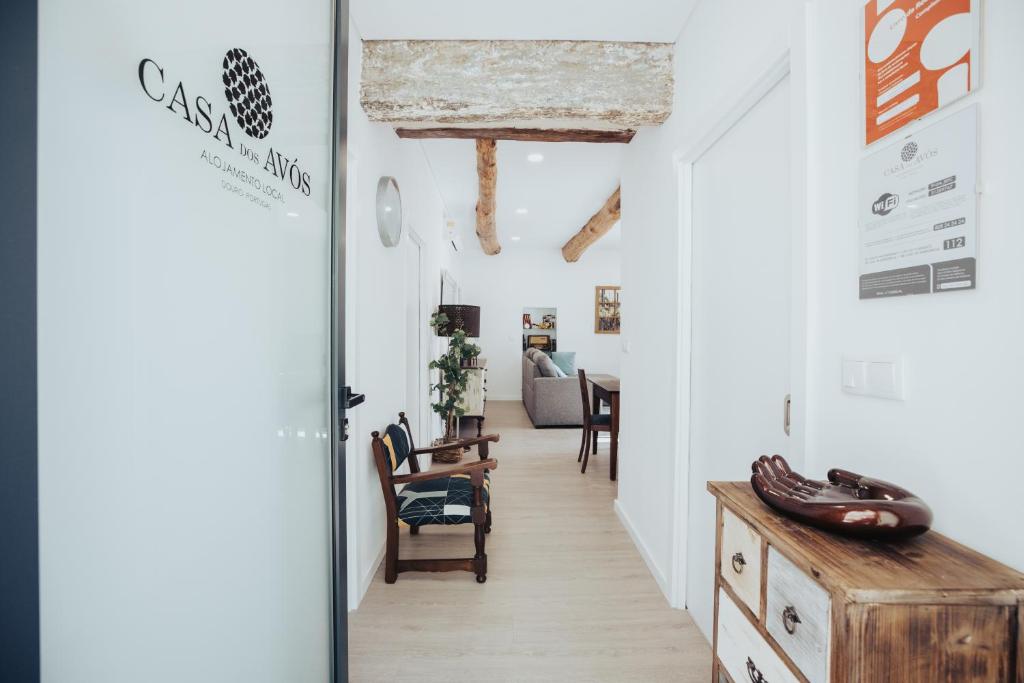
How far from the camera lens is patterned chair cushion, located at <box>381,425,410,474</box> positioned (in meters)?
2.44

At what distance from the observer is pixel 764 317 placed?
152cm

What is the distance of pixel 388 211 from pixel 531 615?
2225 mm

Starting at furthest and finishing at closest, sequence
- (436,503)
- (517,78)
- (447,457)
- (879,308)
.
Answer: (447,457)
(436,503)
(517,78)
(879,308)

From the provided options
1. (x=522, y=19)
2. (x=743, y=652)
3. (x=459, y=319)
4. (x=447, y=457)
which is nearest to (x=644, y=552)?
(x=743, y=652)

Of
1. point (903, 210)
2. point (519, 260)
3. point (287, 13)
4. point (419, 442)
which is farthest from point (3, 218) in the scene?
point (519, 260)

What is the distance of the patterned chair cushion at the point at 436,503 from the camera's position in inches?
93.7

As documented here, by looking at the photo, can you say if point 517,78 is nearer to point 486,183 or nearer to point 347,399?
point 347,399

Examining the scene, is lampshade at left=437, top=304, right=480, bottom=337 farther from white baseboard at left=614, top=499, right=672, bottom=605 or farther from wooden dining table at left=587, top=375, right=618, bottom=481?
white baseboard at left=614, top=499, right=672, bottom=605

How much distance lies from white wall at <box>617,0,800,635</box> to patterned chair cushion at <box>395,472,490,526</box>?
972 mm

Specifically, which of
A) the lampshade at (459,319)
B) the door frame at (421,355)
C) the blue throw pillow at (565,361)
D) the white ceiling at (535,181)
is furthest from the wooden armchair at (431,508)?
the blue throw pillow at (565,361)

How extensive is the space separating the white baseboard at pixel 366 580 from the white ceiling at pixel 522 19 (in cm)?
266

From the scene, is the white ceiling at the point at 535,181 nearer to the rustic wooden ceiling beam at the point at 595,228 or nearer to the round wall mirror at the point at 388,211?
the rustic wooden ceiling beam at the point at 595,228

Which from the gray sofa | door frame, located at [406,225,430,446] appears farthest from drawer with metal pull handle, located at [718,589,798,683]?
the gray sofa

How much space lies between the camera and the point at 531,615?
6.92ft
